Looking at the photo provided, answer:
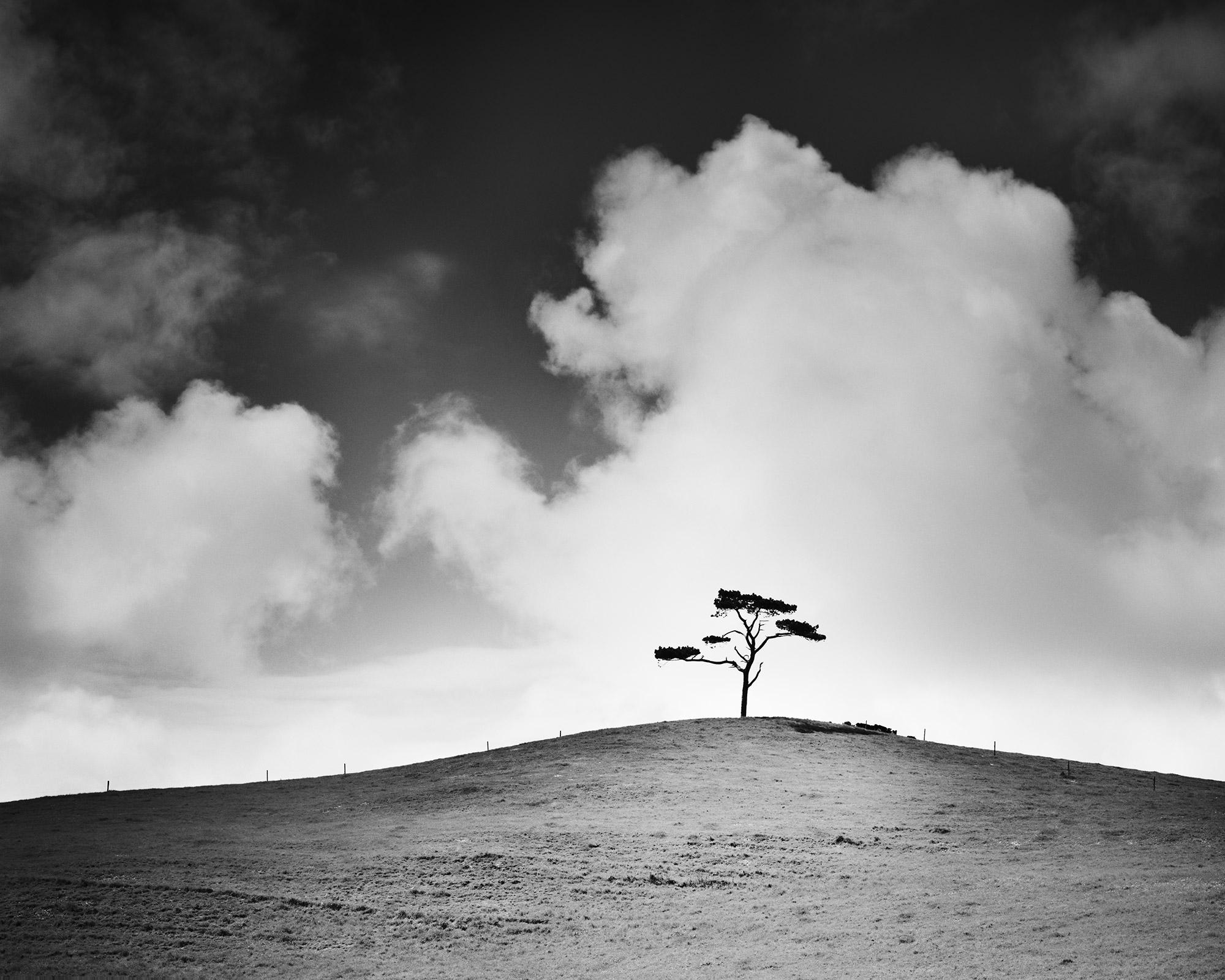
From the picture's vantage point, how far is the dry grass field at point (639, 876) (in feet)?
93.0

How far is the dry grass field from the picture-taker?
93.0 ft

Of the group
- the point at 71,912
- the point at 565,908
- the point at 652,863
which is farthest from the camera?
the point at 652,863

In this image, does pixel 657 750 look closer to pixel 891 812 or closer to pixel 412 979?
pixel 891 812

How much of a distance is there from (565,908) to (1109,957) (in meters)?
17.9

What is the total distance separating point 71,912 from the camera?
31141 millimetres

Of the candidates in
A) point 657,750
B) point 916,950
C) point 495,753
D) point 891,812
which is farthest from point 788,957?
point 495,753

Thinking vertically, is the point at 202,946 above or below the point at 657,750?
below

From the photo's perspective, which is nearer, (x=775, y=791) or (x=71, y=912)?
(x=71, y=912)

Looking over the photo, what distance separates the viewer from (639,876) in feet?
121

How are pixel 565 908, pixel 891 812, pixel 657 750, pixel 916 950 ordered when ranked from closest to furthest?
pixel 916 950 → pixel 565 908 → pixel 891 812 → pixel 657 750

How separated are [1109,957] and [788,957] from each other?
9.31 metres

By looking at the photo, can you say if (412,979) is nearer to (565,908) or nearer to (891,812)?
(565,908)

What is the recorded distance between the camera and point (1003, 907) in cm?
3222

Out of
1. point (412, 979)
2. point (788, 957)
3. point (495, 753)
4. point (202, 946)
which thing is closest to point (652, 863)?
point (788, 957)
